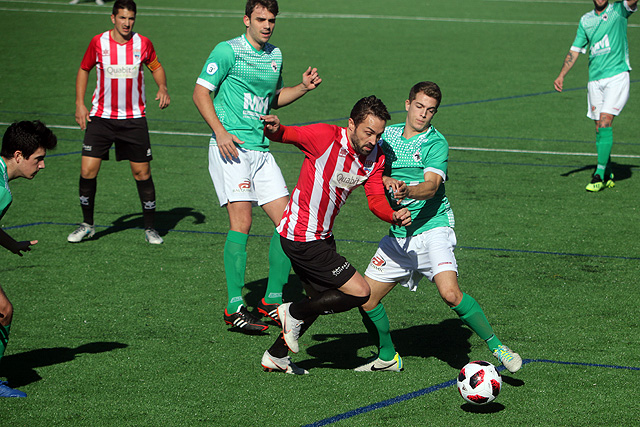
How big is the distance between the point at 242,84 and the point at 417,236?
2029 mm

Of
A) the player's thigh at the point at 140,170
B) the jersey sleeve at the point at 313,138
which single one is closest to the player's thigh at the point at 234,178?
the jersey sleeve at the point at 313,138

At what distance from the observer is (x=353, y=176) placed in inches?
200

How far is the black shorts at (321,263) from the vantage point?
5066mm

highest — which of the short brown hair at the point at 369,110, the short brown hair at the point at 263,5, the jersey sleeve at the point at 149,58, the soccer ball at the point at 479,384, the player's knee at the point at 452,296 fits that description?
the short brown hair at the point at 263,5

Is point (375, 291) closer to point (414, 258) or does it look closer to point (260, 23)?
point (414, 258)

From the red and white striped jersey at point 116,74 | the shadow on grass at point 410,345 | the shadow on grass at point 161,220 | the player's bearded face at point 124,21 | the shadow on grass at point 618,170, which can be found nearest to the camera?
the shadow on grass at point 410,345

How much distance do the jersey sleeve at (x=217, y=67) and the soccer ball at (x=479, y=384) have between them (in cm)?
298

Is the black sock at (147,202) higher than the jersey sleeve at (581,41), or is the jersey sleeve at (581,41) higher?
the jersey sleeve at (581,41)

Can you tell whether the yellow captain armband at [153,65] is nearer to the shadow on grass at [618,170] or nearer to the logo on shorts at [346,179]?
the logo on shorts at [346,179]

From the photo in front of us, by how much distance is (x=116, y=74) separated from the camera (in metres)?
8.28

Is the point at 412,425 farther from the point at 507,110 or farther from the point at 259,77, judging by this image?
the point at 507,110

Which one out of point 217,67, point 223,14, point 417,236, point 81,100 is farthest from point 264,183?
point 223,14

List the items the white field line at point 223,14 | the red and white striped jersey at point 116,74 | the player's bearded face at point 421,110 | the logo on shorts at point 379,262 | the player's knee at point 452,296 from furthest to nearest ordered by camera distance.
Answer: the white field line at point 223,14 → the red and white striped jersey at point 116,74 → the logo on shorts at point 379,262 → the player's bearded face at point 421,110 → the player's knee at point 452,296

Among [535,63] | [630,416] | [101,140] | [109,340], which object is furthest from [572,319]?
[535,63]
